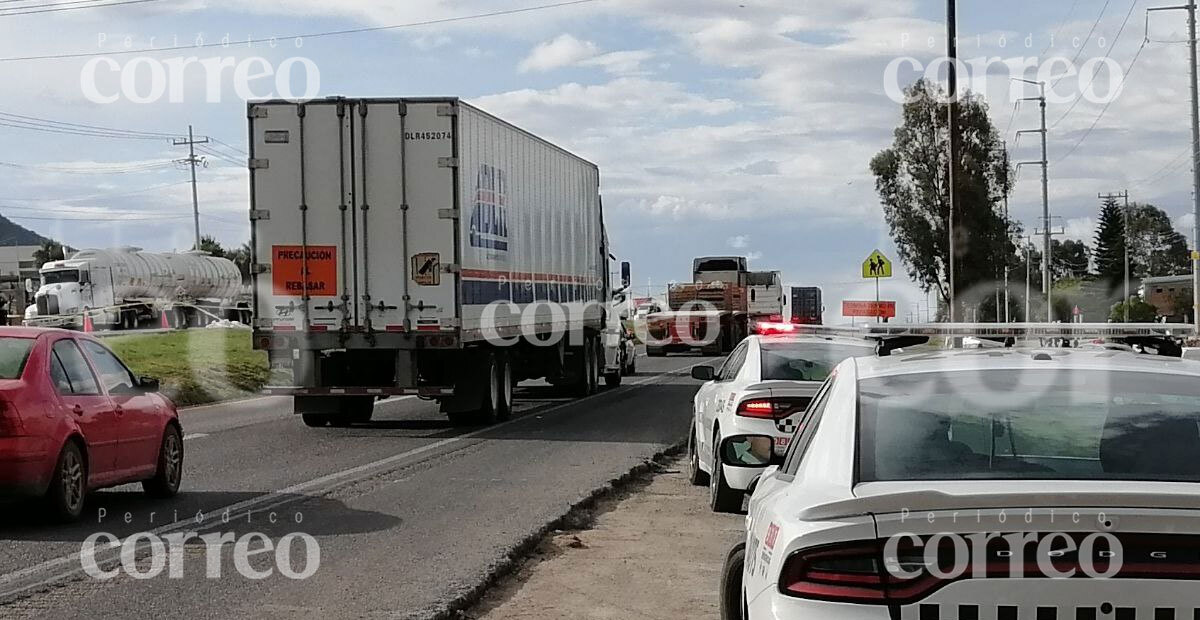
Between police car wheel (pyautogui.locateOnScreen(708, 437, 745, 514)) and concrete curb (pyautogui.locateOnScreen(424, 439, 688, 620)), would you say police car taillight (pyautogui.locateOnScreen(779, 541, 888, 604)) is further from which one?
police car wheel (pyautogui.locateOnScreen(708, 437, 745, 514))

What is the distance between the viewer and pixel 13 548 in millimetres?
9953

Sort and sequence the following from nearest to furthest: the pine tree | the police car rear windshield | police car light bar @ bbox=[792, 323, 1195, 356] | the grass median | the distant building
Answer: the police car rear windshield
police car light bar @ bbox=[792, 323, 1195, 356]
the grass median
the distant building
the pine tree

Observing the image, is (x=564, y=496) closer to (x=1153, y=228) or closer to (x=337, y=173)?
(x=337, y=173)

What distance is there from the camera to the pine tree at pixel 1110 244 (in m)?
153

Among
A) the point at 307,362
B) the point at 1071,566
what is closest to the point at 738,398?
the point at 1071,566

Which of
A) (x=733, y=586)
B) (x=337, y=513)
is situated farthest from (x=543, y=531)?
(x=733, y=586)

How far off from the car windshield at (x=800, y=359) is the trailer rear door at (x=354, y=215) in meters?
7.51

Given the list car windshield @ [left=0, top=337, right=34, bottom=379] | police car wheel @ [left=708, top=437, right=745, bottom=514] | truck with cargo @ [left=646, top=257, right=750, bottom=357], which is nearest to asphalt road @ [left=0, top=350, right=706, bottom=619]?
car windshield @ [left=0, top=337, right=34, bottom=379]

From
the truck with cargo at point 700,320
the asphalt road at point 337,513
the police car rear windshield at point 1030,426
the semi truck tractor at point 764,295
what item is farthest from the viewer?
the semi truck tractor at point 764,295

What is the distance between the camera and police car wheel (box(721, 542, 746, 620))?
6.09m

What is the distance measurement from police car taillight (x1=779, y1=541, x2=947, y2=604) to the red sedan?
757 centimetres

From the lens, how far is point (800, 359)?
1319 centimetres

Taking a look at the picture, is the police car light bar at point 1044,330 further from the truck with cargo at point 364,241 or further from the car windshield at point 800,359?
the truck with cargo at point 364,241

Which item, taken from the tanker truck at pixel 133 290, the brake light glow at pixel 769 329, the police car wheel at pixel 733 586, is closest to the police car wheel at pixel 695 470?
the brake light glow at pixel 769 329
